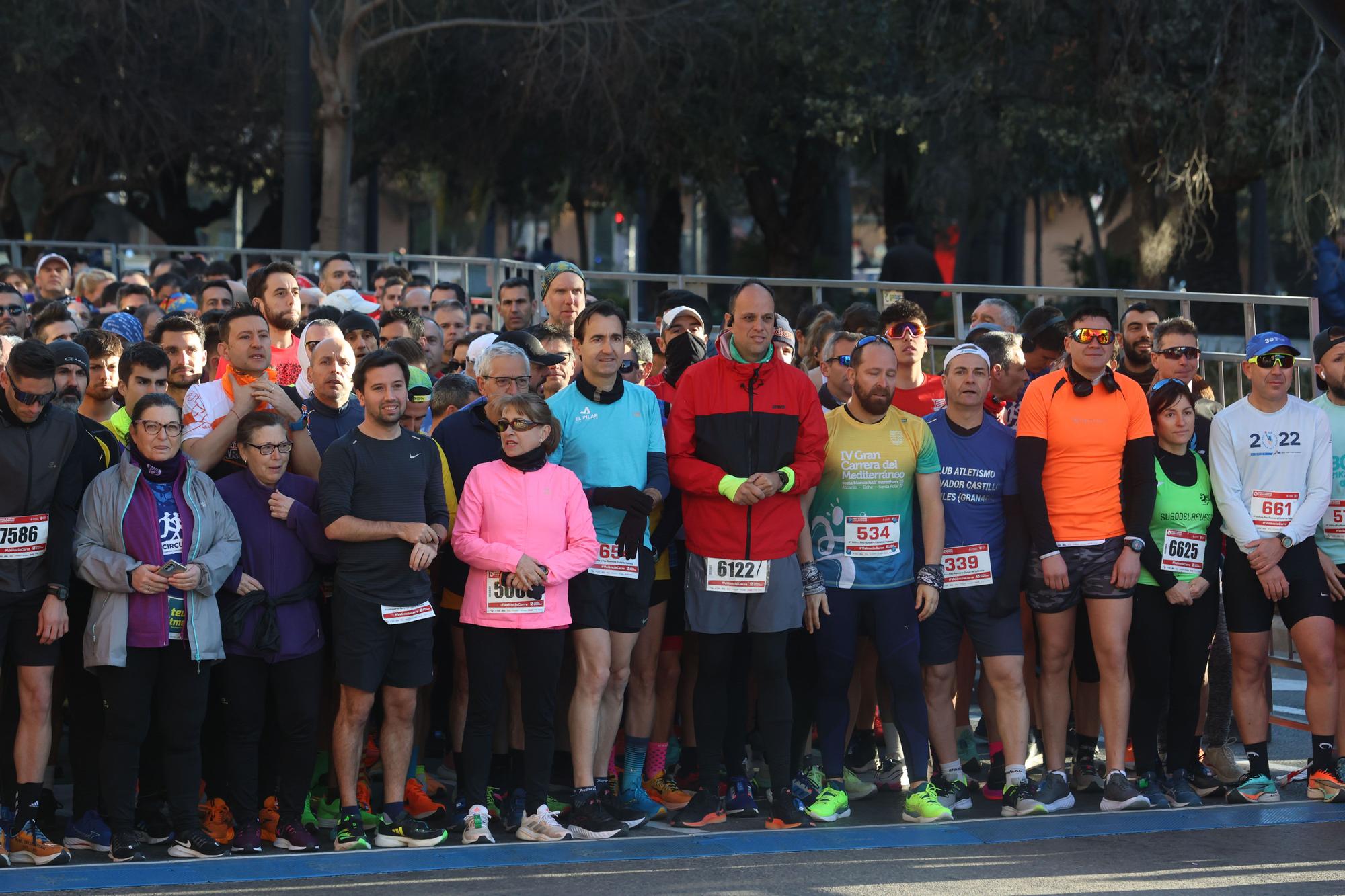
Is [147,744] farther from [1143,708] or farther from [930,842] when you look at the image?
[1143,708]

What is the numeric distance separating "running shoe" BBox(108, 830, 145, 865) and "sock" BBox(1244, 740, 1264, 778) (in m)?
4.86

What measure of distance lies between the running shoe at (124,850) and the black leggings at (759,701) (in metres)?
2.35

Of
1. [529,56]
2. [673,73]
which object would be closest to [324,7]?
[529,56]

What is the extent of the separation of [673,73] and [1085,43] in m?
7.20

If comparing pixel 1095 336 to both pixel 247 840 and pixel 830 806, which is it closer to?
pixel 830 806

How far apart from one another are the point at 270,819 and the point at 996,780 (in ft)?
10.8

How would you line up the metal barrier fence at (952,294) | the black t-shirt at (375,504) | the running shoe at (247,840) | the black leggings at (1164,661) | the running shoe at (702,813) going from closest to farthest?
the running shoe at (247,840) → the black t-shirt at (375,504) → the running shoe at (702,813) → the black leggings at (1164,661) → the metal barrier fence at (952,294)

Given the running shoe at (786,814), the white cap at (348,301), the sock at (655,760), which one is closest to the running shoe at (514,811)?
the sock at (655,760)

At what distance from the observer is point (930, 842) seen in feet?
22.5

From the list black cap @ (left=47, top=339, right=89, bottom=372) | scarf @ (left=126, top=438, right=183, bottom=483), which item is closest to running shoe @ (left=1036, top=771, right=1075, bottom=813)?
scarf @ (left=126, top=438, right=183, bottom=483)

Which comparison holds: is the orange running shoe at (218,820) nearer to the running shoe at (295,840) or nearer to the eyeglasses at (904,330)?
the running shoe at (295,840)

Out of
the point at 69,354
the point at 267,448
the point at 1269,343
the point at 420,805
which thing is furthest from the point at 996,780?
the point at 69,354

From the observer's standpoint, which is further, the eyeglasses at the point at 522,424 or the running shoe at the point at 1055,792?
the running shoe at the point at 1055,792

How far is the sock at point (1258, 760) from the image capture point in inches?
301
